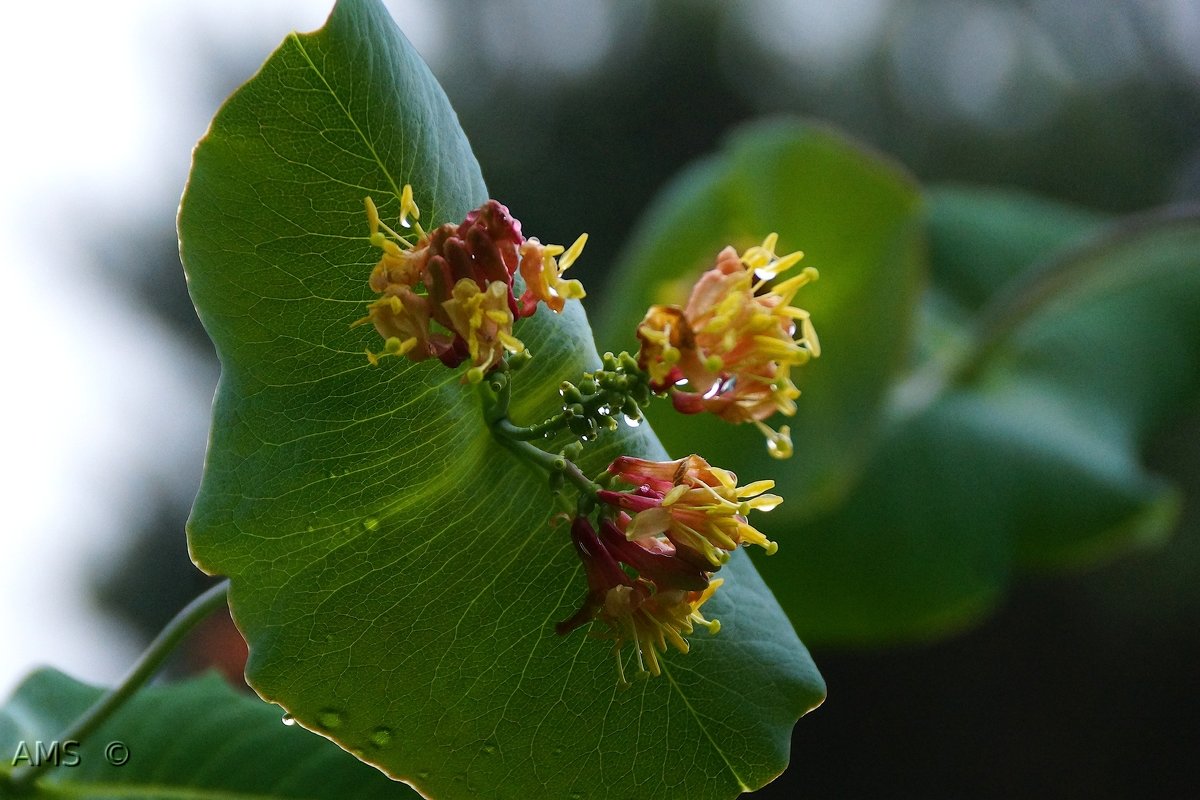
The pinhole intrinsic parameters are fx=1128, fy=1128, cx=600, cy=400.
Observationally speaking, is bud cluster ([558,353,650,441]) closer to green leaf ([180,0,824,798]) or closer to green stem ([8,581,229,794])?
green leaf ([180,0,824,798])

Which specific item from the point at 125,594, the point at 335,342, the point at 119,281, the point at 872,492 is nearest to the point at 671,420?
the point at 872,492

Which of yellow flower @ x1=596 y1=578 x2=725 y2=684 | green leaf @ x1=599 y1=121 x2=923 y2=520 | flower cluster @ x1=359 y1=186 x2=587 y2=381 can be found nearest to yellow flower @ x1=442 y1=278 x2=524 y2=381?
flower cluster @ x1=359 y1=186 x2=587 y2=381

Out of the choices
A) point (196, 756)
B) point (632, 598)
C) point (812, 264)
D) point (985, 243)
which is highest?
point (632, 598)

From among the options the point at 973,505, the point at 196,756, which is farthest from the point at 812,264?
the point at 196,756

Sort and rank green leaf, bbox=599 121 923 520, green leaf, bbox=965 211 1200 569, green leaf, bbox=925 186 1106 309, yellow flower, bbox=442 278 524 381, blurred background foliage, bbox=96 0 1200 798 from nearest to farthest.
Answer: yellow flower, bbox=442 278 524 381 → green leaf, bbox=599 121 923 520 → green leaf, bbox=965 211 1200 569 → green leaf, bbox=925 186 1106 309 → blurred background foliage, bbox=96 0 1200 798

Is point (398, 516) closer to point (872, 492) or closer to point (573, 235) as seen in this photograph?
point (872, 492)

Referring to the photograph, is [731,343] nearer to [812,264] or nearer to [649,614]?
[649,614]
